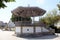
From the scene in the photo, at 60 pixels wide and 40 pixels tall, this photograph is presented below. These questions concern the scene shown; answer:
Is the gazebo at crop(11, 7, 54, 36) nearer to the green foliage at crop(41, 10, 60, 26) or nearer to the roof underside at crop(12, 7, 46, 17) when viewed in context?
the roof underside at crop(12, 7, 46, 17)

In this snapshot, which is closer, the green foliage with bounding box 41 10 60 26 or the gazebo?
the gazebo

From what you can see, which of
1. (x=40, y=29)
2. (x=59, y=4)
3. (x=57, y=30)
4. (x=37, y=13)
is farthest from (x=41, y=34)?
(x=57, y=30)

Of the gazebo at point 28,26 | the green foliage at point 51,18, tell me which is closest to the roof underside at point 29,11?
the gazebo at point 28,26

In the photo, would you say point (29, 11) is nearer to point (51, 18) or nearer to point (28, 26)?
point (28, 26)

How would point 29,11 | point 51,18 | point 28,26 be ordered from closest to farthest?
1. point 28,26
2. point 29,11
3. point 51,18

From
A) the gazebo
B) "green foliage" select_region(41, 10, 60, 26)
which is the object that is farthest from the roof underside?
"green foliage" select_region(41, 10, 60, 26)

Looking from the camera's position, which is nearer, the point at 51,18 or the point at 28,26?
the point at 28,26

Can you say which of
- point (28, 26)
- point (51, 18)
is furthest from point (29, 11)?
point (51, 18)

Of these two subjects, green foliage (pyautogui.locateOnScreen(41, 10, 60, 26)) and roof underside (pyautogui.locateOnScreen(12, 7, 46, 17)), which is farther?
green foliage (pyautogui.locateOnScreen(41, 10, 60, 26))

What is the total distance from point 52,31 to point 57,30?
7.87 meters

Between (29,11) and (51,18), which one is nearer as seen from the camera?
(29,11)

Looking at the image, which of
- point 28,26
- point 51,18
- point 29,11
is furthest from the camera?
point 51,18

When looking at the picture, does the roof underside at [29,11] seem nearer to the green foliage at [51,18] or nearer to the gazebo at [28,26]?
the gazebo at [28,26]

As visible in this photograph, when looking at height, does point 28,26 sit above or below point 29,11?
below
